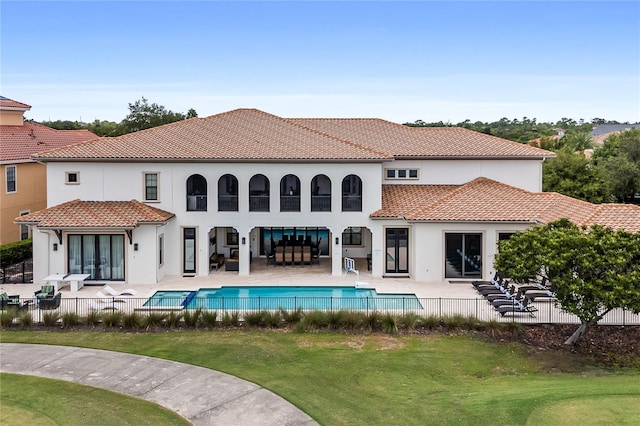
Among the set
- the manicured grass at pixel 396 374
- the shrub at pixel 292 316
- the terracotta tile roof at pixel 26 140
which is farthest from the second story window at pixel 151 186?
the shrub at pixel 292 316

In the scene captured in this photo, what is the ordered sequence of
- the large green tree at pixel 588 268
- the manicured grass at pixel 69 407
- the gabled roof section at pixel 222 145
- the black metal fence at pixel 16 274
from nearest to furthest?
the manicured grass at pixel 69 407, the large green tree at pixel 588 268, the black metal fence at pixel 16 274, the gabled roof section at pixel 222 145

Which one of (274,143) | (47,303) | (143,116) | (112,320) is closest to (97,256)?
(47,303)

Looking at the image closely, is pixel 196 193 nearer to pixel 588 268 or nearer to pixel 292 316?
pixel 292 316

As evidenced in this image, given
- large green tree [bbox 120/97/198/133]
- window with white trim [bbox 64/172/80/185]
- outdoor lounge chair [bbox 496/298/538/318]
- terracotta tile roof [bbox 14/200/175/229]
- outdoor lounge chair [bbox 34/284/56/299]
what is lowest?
outdoor lounge chair [bbox 496/298/538/318]

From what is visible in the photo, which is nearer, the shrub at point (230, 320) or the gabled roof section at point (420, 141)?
the shrub at point (230, 320)

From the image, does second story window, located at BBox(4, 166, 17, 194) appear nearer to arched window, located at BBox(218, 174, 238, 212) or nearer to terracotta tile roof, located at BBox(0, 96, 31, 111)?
terracotta tile roof, located at BBox(0, 96, 31, 111)

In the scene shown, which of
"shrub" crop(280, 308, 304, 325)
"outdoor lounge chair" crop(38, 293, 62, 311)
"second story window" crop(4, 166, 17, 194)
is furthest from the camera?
"second story window" crop(4, 166, 17, 194)

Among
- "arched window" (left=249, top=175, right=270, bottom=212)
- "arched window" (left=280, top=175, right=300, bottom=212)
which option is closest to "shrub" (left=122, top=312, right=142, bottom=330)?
"arched window" (left=249, top=175, right=270, bottom=212)

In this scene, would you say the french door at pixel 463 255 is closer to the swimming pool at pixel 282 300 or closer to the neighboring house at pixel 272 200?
the neighboring house at pixel 272 200
